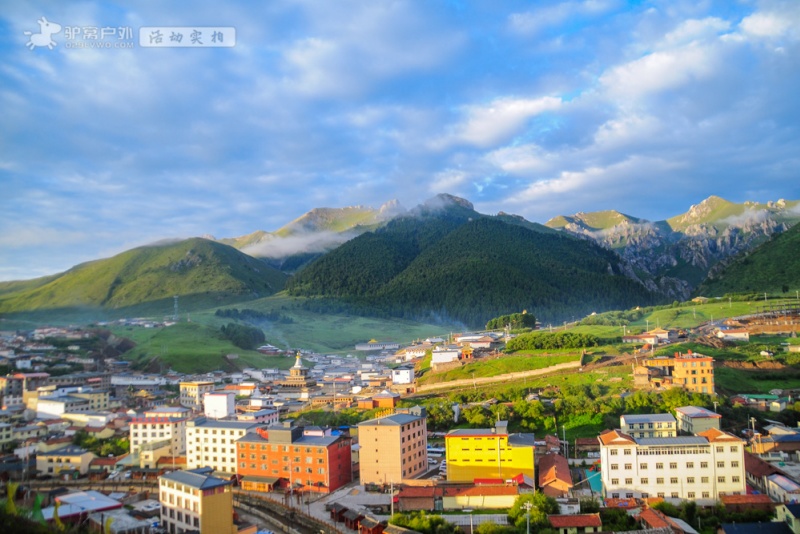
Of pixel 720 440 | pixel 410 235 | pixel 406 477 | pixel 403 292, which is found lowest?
pixel 406 477

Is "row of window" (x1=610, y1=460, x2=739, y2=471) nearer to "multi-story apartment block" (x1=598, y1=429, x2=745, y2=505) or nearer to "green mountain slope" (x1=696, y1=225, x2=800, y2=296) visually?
"multi-story apartment block" (x1=598, y1=429, x2=745, y2=505)

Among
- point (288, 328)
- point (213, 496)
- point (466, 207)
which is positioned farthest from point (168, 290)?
point (213, 496)

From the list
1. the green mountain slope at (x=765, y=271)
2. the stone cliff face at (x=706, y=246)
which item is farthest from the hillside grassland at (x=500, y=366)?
the stone cliff face at (x=706, y=246)

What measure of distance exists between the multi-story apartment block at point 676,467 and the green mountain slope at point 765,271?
55797 millimetres

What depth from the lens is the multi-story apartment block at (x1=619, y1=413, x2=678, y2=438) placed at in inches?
1177

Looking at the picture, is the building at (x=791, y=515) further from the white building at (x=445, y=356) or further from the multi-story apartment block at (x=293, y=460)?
the white building at (x=445, y=356)

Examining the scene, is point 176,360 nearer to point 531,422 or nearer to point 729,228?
point 531,422

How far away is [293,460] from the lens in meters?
30.4

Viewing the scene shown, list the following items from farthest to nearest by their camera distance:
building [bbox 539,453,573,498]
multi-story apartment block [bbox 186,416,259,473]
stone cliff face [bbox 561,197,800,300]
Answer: stone cliff face [bbox 561,197,800,300], multi-story apartment block [bbox 186,416,259,473], building [bbox 539,453,573,498]

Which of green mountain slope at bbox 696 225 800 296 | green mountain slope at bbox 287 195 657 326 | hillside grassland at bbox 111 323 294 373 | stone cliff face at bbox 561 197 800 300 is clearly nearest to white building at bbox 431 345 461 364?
hillside grassland at bbox 111 323 294 373

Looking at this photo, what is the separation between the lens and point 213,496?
23141mm

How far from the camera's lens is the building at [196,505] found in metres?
22.8

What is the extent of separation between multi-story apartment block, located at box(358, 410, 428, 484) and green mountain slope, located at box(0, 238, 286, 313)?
92.8 metres

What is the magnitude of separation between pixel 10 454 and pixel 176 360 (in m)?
30.3
